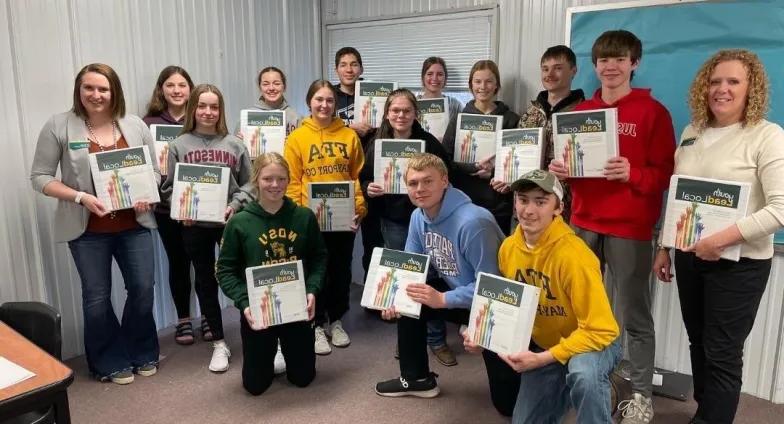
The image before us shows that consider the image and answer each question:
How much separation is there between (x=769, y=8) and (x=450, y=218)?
1.82 m

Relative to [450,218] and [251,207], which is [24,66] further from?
[450,218]

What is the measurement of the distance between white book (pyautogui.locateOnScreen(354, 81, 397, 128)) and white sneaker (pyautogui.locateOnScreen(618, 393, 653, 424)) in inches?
81.5

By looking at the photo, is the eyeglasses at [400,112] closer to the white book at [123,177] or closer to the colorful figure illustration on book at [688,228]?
the white book at [123,177]

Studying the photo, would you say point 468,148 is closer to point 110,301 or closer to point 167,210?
point 167,210

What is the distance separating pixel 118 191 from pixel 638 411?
8.74 ft

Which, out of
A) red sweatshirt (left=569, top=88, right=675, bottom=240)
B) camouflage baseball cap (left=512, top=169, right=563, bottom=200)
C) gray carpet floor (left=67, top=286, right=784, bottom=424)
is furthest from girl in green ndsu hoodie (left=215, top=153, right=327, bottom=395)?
red sweatshirt (left=569, top=88, right=675, bottom=240)

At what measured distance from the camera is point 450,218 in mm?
2594

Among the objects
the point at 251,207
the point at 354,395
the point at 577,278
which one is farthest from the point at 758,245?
the point at 251,207

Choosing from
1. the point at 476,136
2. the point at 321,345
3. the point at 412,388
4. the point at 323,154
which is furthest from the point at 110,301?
the point at 476,136

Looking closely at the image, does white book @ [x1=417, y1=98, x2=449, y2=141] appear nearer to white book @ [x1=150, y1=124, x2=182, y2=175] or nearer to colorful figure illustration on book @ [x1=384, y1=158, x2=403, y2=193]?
colorful figure illustration on book @ [x1=384, y1=158, x2=403, y2=193]

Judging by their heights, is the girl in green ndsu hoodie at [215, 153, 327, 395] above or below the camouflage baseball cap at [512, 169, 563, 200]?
below

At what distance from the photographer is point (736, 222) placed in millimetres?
2125

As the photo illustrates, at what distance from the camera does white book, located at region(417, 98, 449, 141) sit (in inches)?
140

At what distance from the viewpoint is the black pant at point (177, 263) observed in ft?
11.4
